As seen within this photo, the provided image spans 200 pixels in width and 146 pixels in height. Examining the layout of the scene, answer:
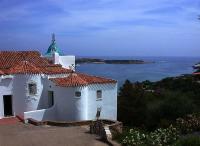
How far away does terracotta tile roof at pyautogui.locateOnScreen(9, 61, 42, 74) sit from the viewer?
2603cm

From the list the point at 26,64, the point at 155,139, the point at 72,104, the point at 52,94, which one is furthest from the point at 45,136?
the point at 26,64

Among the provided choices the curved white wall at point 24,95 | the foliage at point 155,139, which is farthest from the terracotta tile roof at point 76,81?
the foliage at point 155,139

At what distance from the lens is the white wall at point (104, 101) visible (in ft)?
84.6

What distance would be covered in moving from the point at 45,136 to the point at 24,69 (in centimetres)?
818

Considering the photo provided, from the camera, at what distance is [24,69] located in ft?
86.3

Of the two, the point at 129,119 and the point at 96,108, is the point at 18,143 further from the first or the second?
the point at 129,119

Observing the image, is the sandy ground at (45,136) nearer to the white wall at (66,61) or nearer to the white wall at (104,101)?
the white wall at (104,101)

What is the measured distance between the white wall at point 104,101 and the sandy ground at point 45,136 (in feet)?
13.6

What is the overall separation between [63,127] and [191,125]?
7.63 m

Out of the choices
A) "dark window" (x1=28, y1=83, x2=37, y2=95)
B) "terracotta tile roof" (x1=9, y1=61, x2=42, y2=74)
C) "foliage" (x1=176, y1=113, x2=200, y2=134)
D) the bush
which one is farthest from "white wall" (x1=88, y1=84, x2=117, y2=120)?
the bush

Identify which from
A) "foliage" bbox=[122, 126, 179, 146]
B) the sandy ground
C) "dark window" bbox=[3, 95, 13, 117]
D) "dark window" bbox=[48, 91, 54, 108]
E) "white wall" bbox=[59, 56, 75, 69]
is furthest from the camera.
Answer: "white wall" bbox=[59, 56, 75, 69]

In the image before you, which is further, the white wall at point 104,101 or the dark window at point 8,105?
the dark window at point 8,105

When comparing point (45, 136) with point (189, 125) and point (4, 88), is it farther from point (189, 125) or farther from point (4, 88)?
point (4, 88)

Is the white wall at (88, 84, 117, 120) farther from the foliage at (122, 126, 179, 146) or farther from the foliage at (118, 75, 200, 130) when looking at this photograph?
the foliage at (122, 126, 179, 146)
